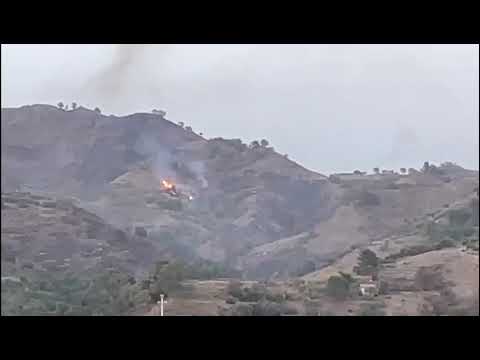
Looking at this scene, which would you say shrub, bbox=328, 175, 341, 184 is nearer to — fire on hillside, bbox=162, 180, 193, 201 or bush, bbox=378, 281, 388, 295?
fire on hillside, bbox=162, 180, 193, 201

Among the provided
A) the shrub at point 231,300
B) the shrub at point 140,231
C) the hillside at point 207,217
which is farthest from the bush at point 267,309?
the shrub at point 140,231

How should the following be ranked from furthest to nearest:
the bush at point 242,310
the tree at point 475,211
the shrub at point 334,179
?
the shrub at point 334,179, the tree at point 475,211, the bush at point 242,310

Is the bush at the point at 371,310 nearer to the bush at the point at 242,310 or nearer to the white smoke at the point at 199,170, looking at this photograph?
the bush at the point at 242,310

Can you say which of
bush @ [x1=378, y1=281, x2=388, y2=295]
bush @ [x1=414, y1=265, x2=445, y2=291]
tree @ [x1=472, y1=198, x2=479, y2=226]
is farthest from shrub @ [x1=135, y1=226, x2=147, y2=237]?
tree @ [x1=472, y1=198, x2=479, y2=226]

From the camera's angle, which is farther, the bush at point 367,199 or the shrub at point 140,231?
the bush at point 367,199

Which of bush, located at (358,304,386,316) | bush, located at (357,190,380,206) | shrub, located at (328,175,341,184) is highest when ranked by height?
shrub, located at (328,175,341,184)

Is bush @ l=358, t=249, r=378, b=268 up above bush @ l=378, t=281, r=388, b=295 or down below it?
above

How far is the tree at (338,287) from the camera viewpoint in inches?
242

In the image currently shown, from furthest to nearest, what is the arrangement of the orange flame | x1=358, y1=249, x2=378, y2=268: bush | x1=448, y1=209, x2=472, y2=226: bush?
the orange flame < x1=358, y1=249, x2=378, y2=268: bush < x1=448, y1=209, x2=472, y2=226: bush

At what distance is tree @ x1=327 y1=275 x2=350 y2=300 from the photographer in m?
6.14

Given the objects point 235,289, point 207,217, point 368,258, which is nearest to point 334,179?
point 368,258
